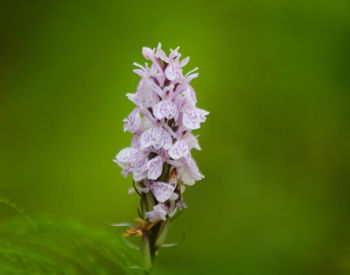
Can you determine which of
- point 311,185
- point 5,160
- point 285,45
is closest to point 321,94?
point 285,45

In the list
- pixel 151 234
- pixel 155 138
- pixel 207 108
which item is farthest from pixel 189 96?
pixel 207 108

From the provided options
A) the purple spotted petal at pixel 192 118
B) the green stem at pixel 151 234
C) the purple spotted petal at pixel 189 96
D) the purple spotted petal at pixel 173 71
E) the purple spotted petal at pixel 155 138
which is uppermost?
the purple spotted petal at pixel 173 71

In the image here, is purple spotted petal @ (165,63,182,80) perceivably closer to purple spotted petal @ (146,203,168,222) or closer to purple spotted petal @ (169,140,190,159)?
purple spotted petal @ (169,140,190,159)

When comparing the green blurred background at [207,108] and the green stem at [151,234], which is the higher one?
the green blurred background at [207,108]

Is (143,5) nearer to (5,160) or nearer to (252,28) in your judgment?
(252,28)

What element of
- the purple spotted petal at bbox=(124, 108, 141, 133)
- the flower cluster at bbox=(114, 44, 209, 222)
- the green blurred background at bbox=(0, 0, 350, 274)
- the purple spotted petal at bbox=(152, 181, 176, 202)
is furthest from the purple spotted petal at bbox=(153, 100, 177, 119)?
the green blurred background at bbox=(0, 0, 350, 274)

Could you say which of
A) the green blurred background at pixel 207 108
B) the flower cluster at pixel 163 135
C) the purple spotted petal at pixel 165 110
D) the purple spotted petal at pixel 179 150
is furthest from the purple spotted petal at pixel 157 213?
the green blurred background at pixel 207 108

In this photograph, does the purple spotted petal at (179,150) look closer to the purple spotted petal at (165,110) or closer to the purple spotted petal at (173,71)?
the purple spotted petal at (165,110)
